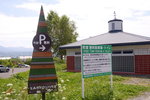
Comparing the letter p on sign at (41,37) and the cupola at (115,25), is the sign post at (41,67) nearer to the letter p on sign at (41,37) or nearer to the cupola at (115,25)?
the letter p on sign at (41,37)

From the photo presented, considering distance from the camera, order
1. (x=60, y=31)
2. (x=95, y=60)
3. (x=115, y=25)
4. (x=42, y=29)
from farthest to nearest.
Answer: (x=60, y=31), (x=115, y=25), (x=95, y=60), (x=42, y=29)

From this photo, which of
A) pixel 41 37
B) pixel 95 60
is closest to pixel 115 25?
pixel 95 60

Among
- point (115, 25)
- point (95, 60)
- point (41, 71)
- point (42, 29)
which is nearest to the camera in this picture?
point (41, 71)

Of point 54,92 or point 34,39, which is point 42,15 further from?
point 54,92

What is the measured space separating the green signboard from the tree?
31.5 metres

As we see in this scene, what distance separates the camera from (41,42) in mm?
6297

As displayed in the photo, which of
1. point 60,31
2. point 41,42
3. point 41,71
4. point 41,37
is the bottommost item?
point 41,71

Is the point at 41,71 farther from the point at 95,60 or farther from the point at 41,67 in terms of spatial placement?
the point at 95,60

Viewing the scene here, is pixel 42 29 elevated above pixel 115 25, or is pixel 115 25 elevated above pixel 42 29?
pixel 115 25

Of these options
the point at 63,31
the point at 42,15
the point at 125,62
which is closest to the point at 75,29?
the point at 63,31

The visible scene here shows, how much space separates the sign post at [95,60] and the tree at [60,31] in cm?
3148

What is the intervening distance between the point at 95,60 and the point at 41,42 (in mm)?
2549

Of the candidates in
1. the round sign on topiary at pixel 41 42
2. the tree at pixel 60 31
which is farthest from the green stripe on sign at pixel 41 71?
the tree at pixel 60 31

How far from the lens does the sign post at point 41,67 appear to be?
619 centimetres
